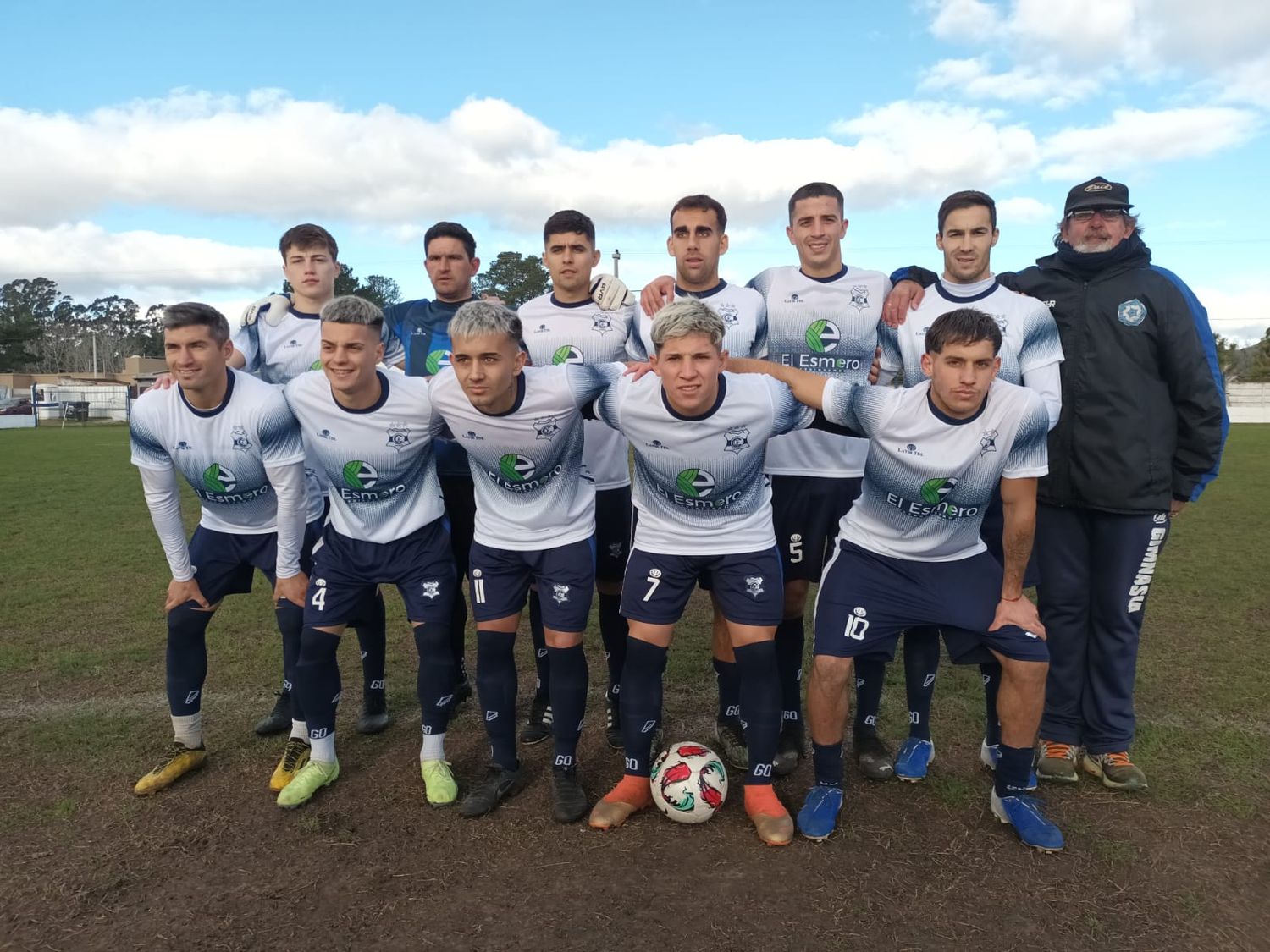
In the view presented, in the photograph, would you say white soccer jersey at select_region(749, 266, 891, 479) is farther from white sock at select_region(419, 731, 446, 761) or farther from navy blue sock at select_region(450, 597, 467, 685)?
white sock at select_region(419, 731, 446, 761)

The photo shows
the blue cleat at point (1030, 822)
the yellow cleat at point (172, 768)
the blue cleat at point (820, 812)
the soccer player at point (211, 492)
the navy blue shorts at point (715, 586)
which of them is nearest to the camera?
the blue cleat at point (1030, 822)

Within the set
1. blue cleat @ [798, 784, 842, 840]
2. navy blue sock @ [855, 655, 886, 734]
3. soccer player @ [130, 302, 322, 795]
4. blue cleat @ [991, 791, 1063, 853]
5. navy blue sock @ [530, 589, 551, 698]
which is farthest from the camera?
navy blue sock @ [530, 589, 551, 698]

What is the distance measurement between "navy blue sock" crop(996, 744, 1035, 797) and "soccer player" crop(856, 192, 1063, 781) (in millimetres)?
467

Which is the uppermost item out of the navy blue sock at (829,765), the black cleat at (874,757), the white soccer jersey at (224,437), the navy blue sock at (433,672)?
the white soccer jersey at (224,437)

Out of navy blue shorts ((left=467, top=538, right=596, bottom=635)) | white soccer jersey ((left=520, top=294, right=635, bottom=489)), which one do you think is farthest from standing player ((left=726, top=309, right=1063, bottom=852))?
navy blue shorts ((left=467, top=538, right=596, bottom=635))

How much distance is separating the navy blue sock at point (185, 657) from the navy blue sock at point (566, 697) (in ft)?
6.35

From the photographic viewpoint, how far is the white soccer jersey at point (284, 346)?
5152mm

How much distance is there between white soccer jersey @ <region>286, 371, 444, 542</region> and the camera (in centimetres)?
426

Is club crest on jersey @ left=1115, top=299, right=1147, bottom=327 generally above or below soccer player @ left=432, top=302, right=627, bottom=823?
above

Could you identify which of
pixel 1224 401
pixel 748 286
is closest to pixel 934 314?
pixel 748 286

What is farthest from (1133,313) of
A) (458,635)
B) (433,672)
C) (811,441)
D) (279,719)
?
(279,719)

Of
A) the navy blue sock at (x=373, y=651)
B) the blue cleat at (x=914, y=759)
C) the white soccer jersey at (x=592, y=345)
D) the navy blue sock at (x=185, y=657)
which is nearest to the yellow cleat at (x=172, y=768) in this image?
the navy blue sock at (x=185, y=657)

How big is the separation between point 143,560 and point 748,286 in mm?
8161

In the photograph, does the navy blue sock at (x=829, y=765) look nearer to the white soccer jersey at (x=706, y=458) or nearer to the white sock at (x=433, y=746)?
the white soccer jersey at (x=706, y=458)
